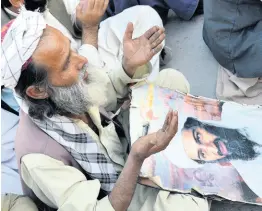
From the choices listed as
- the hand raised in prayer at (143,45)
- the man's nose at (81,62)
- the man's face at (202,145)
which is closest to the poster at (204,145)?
the man's face at (202,145)

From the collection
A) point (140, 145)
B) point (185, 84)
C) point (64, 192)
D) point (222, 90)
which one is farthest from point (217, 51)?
point (64, 192)

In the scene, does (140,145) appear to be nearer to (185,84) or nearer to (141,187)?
(141,187)

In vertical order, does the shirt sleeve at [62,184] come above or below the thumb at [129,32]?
below

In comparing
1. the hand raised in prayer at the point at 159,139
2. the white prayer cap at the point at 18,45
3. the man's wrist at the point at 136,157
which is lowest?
the man's wrist at the point at 136,157

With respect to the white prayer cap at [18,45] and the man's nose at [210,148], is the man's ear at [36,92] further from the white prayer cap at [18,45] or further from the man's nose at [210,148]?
the man's nose at [210,148]

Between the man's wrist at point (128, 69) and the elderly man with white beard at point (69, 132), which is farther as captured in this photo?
Result: the man's wrist at point (128, 69)

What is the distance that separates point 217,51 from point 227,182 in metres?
0.78

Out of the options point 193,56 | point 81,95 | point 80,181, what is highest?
point 81,95

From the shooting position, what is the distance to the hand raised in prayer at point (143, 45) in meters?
1.68

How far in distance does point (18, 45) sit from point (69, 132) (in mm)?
317

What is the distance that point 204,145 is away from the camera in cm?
163

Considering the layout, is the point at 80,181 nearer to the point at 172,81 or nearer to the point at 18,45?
the point at 18,45

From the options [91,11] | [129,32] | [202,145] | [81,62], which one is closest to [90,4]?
[91,11]

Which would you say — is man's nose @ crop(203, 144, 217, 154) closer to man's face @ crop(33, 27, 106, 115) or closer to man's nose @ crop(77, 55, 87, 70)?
man's face @ crop(33, 27, 106, 115)
